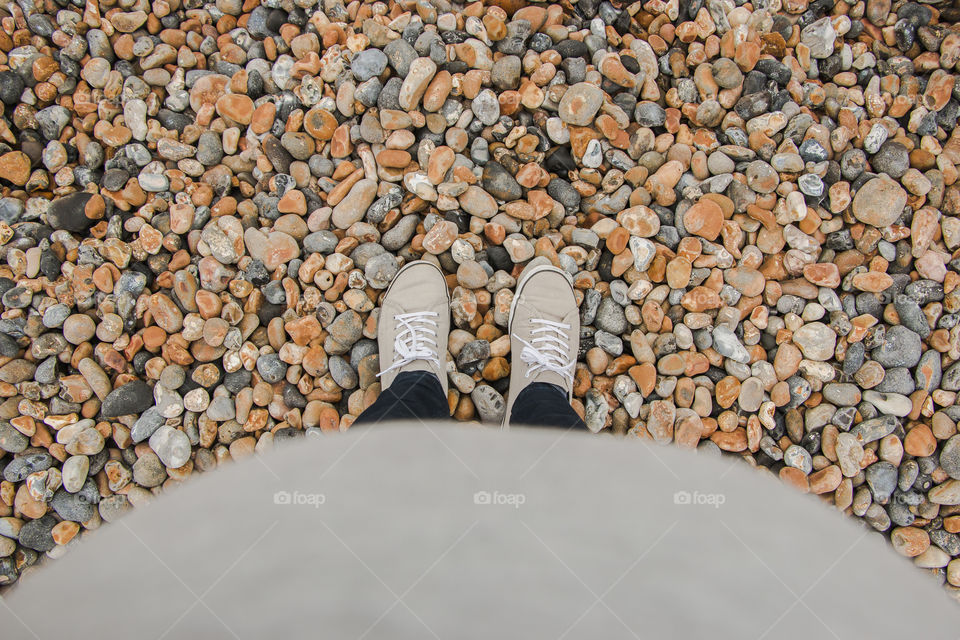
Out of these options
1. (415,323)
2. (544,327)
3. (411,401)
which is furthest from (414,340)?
(544,327)

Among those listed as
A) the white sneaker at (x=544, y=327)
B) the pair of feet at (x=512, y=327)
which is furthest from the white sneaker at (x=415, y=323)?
the white sneaker at (x=544, y=327)

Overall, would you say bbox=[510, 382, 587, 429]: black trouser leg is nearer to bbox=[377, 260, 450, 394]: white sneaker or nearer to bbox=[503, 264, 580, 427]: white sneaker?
bbox=[503, 264, 580, 427]: white sneaker

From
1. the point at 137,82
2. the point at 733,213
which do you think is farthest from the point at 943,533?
the point at 137,82

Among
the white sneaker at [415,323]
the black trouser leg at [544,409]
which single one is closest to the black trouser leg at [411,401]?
the white sneaker at [415,323]

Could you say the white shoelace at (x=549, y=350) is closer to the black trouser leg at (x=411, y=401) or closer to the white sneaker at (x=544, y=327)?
the white sneaker at (x=544, y=327)

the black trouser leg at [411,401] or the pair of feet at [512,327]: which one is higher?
the pair of feet at [512,327]

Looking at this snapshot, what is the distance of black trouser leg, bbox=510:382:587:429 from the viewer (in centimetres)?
117

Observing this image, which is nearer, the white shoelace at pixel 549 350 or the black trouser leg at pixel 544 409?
the black trouser leg at pixel 544 409

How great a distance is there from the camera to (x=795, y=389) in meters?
1.44

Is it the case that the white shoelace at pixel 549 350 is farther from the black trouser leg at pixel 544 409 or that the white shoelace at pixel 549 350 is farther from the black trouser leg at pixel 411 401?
the black trouser leg at pixel 411 401

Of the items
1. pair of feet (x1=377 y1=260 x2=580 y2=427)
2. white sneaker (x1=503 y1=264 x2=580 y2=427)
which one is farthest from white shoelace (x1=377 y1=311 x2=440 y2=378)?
white sneaker (x1=503 y1=264 x2=580 y2=427)

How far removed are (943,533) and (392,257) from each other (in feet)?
5.62

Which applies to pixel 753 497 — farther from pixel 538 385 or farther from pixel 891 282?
pixel 891 282

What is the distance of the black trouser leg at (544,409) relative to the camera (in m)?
1.17
